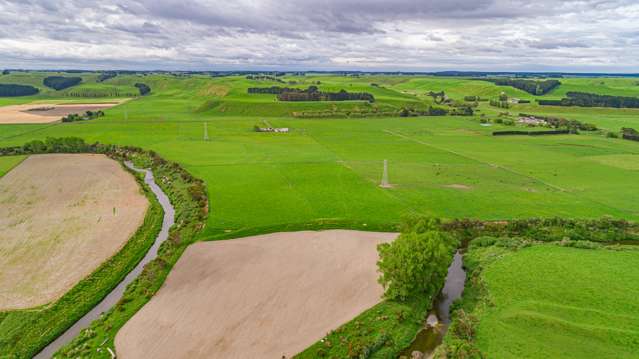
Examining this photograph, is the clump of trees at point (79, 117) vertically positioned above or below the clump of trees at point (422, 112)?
below

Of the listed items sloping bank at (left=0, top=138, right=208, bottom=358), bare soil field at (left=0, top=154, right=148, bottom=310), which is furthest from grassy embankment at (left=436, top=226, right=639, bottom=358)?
bare soil field at (left=0, top=154, right=148, bottom=310)

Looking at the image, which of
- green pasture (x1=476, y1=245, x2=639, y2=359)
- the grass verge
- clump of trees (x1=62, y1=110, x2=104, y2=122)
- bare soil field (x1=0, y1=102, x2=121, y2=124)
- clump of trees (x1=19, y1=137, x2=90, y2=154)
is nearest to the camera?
green pasture (x1=476, y1=245, x2=639, y2=359)

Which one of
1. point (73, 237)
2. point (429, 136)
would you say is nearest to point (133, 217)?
point (73, 237)

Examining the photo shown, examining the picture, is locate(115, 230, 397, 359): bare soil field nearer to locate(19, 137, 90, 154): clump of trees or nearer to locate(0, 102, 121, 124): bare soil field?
locate(19, 137, 90, 154): clump of trees

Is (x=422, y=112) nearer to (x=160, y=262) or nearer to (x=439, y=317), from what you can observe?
(x=439, y=317)

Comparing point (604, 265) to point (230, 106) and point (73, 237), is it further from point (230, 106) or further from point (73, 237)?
point (230, 106)

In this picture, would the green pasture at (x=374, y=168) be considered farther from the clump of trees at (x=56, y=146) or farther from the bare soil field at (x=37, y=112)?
the bare soil field at (x=37, y=112)

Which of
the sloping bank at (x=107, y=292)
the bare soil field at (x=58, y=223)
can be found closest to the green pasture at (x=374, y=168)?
the sloping bank at (x=107, y=292)
